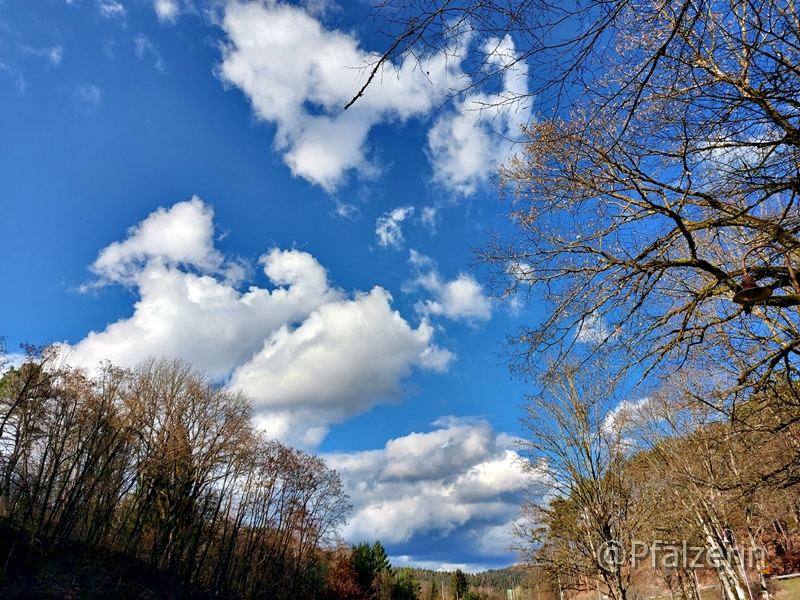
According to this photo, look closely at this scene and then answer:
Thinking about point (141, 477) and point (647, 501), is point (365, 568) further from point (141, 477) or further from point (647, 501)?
point (647, 501)

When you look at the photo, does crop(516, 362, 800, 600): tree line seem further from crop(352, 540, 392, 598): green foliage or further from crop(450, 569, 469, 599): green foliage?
crop(450, 569, 469, 599): green foliage

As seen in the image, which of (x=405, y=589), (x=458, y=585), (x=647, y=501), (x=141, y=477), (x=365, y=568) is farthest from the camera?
(x=458, y=585)

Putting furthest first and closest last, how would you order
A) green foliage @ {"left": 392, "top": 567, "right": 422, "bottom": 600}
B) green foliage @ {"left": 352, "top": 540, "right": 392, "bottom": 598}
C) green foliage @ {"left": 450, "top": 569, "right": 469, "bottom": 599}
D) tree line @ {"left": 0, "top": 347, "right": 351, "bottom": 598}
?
green foliage @ {"left": 450, "top": 569, "right": 469, "bottom": 599}, green foliage @ {"left": 392, "top": 567, "right": 422, "bottom": 600}, green foliage @ {"left": 352, "top": 540, "right": 392, "bottom": 598}, tree line @ {"left": 0, "top": 347, "right": 351, "bottom": 598}

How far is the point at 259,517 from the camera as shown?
34625mm

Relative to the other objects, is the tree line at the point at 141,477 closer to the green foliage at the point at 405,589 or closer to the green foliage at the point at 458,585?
the green foliage at the point at 405,589

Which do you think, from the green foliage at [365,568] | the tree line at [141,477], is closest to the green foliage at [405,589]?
the green foliage at [365,568]

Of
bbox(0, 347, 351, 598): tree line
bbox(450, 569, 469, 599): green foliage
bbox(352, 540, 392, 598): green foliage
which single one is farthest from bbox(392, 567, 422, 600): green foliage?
bbox(0, 347, 351, 598): tree line

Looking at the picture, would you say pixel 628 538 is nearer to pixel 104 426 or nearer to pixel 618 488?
pixel 618 488

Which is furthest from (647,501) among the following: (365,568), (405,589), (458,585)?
(458,585)

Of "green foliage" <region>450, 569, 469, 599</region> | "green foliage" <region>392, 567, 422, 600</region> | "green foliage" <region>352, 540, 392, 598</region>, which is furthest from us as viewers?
"green foliage" <region>450, 569, 469, 599</region>

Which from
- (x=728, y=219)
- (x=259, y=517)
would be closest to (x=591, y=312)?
(x=728, y=219)

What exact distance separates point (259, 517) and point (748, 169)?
37.5m

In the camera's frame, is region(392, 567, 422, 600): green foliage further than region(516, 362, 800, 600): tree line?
Yes

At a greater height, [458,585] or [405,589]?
[458,585]
